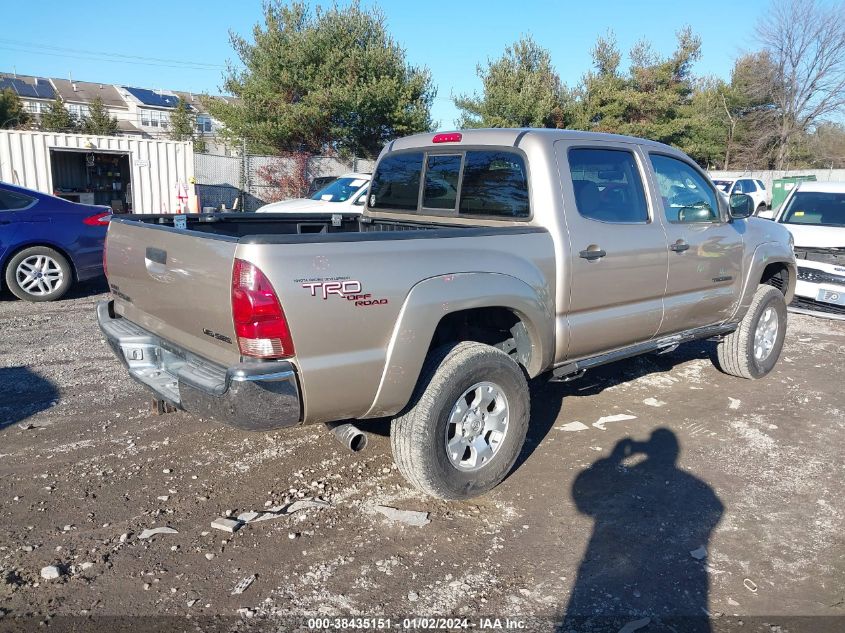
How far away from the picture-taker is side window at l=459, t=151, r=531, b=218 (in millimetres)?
4086

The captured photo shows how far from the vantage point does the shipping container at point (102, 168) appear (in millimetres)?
16281

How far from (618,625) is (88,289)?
28.7 feet

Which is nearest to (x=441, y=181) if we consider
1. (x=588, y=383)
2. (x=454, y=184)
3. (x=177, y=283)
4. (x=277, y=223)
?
(x=454, y=184)

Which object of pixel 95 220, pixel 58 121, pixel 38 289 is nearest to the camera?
pixel 38 289

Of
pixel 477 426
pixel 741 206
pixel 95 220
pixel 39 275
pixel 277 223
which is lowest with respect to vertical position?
pixel 39 275

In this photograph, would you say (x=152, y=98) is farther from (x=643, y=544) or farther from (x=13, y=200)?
(x=643, y=544)

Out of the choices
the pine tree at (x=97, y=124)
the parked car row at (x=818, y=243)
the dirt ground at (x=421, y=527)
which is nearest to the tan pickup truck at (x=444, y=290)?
the dirt ground at (x=421, y=527)

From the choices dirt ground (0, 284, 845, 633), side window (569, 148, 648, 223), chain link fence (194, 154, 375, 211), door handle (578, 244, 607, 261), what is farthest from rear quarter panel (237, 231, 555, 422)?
chain link fence (194, 154, 375, 211)

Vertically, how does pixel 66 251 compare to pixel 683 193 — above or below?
below

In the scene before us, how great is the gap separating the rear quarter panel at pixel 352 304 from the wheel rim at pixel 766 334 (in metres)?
3.79

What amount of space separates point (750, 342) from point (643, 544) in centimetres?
330

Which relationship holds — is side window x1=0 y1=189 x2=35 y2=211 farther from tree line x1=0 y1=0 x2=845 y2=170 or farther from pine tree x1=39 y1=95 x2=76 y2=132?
pine tree x1=39 y1=95 x2=76 y2=132

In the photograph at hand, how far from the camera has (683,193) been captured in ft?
16.5

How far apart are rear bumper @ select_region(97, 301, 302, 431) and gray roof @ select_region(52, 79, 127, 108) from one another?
6510 cm
